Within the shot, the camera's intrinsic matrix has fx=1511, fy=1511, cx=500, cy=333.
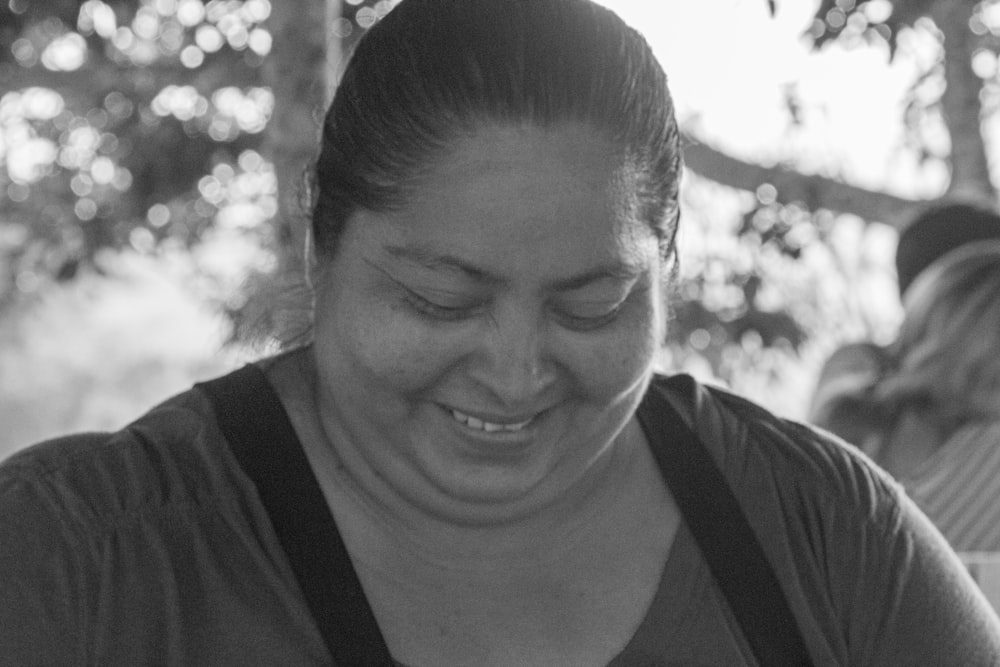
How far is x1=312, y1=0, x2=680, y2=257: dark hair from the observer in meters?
1.72

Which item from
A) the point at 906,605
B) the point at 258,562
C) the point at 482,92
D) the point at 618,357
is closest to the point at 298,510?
the point at 258,562

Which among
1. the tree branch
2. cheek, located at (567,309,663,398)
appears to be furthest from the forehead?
the tree branch

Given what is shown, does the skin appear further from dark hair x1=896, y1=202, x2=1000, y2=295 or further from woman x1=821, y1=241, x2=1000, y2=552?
dark hair x1=896, y1=202, x2=1000, y2=295

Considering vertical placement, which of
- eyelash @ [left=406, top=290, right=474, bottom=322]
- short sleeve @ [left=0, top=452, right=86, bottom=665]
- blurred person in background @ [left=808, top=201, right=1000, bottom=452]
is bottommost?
blurred person in background @ [left=808, top=201, right=1000, bottom=452]

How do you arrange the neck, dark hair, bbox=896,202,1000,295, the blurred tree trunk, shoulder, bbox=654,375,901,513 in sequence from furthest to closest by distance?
dark hair, bbox=896,202,1000,295
the blurred tree trunk
shoulder, bbox=654,375,901,513
the neck

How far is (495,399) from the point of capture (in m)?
1.75

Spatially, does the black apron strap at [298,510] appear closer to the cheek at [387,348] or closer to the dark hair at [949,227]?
the cheek at [387,348]

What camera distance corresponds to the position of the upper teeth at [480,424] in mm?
1771

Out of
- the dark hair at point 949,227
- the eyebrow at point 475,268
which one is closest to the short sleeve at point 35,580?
the eyebrow at point 475,268

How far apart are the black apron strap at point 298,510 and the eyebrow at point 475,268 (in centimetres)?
28

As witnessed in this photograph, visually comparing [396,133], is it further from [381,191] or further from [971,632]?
[971,632]

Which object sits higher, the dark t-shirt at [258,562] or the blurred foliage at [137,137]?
the dark t-shirt at [258,562]

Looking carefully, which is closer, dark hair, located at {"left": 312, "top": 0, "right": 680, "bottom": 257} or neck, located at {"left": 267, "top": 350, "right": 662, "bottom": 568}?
dark hair, located at {"left": 312, "top": 0, "right": 680, "bottom": 257}

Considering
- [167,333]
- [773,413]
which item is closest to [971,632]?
[773,413]
